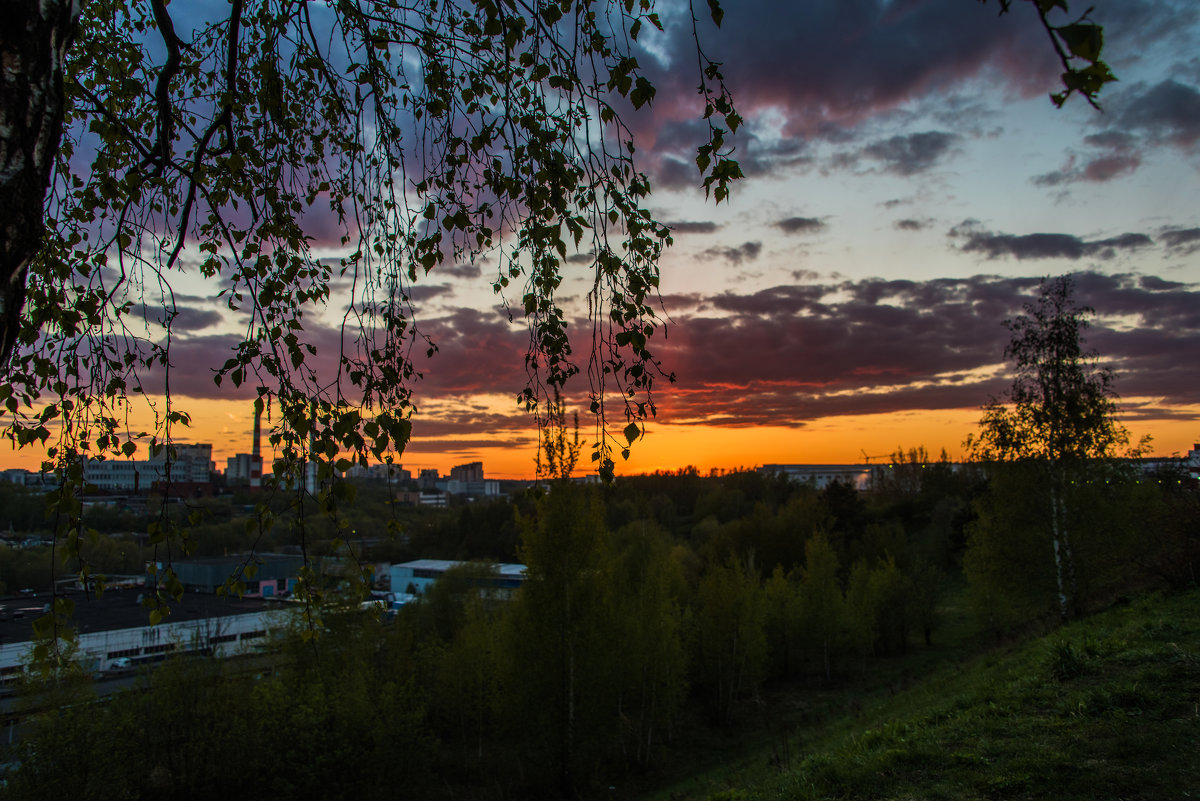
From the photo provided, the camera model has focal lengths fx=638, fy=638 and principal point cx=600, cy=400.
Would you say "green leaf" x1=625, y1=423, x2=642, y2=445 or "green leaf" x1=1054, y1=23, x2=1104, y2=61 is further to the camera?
"green leaf" x1=625, y1=423, x2=642, y2=445

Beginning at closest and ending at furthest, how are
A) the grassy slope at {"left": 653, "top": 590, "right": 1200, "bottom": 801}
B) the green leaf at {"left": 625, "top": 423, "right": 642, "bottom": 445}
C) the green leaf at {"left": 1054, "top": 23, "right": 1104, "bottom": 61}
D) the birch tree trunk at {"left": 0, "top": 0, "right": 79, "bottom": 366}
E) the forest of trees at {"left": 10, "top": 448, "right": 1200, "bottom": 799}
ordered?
the green leaf at {"left": 1054, "top": 23, "right": 1104, "bottom": 61}
the birch tree trunk at {"left": 0, "top": 0, "right": 79, "bottom": 366}
the green leaf at {"left": 625, "top": 423, "right": 642, "bottom": 445}
the grassy slope at {"left": 653, "top": 590, "right": 1200, "bottom": 801}
the forest of trees at {"left": 10, "top": 448, "right": 1200, "bottom": 799}

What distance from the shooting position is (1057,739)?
6.03 metres

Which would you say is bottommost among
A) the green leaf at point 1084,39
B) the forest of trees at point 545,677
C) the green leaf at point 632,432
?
the forest of trees at point 545,677

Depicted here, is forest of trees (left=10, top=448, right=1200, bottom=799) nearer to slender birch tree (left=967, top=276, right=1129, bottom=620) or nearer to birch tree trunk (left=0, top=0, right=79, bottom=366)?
slender birch tree (left=967, top=276, right=1129, bottom=620)

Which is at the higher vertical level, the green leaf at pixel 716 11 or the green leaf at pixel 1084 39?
the green leaf at pixel 716 11

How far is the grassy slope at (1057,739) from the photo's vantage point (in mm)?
5090

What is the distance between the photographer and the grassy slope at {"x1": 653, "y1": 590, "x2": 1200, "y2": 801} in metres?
5.09

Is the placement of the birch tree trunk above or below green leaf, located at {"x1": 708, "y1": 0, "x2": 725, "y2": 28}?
below

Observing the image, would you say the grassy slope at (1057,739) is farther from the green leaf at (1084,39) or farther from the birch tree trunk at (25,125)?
the birch tree trunk at (25,125)

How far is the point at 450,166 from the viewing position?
3.15 m

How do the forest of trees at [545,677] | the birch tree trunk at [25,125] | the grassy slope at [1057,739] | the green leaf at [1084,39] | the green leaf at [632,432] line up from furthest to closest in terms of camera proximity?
the forest of trees at [545,677] < the grassy slope at [1057,739] < the green leaf at [632,432] < the birch tree trunk at [25,125] < the green leaf at [1084,39]

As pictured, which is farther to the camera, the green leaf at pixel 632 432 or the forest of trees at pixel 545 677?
the forest of trees at pixel 545 677

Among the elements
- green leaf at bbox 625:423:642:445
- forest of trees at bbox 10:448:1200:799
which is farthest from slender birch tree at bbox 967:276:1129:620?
green leaf at bbox 625:423:642:445

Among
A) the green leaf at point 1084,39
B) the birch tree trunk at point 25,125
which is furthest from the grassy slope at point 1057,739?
the birch tree trunk at point 25,125
